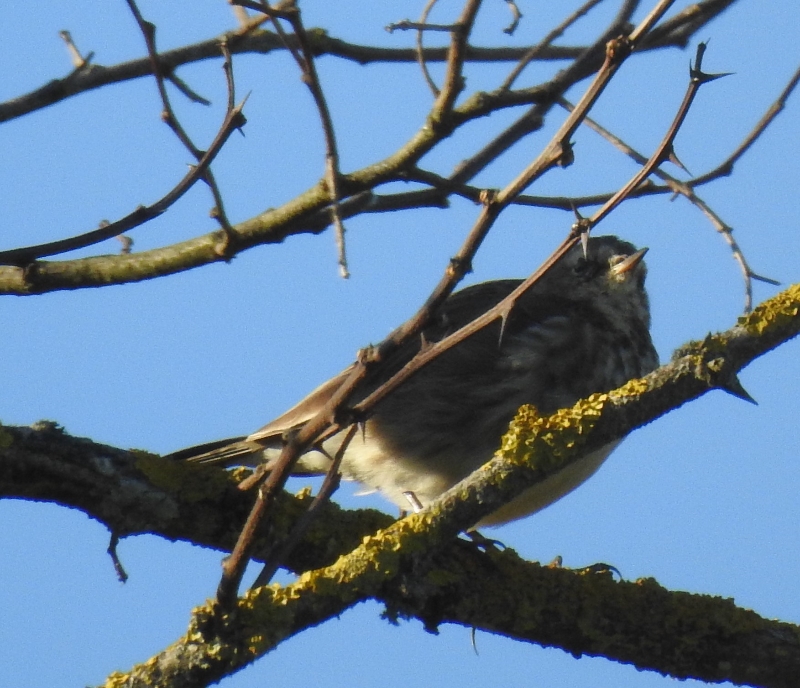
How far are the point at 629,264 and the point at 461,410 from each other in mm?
1589

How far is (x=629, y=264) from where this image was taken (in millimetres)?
6113

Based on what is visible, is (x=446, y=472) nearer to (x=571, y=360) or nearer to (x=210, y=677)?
(x=571, y=360)

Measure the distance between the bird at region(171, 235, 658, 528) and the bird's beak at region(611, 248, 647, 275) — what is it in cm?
66

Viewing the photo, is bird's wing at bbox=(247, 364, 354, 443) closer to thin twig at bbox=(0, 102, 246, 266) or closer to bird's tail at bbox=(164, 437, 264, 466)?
bird's tail at bbox=(164, 437, 264, 466)

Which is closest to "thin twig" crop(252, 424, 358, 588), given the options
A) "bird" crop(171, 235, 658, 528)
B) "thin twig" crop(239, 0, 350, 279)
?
"thin twig" crop(239, 0, 350, 279)

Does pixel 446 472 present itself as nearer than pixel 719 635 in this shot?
No

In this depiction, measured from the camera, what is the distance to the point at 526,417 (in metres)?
3.25

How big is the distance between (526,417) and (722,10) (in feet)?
5.81

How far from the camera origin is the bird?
4.93m

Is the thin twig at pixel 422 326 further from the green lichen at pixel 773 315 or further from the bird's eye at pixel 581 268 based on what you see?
the bird's eye at pixel 581 268

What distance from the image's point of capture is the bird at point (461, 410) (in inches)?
194

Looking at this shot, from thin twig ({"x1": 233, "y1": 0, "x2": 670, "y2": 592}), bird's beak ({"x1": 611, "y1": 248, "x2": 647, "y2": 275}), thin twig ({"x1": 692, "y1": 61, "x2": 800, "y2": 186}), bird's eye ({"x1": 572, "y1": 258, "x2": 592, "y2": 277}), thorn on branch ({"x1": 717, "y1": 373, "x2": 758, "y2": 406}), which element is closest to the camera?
thin twig ({"x1": 233, "y1": 0, "x2": 670, "y2": 592})

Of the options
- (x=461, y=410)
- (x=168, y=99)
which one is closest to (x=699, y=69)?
(x=168, y=99)

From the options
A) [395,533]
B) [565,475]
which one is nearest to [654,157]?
[395,533]
